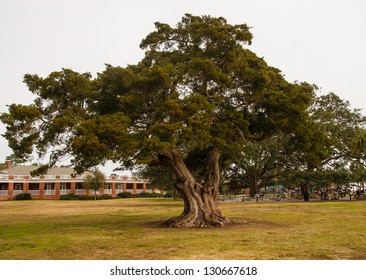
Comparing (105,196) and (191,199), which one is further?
(105,196)

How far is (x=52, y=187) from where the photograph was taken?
7344 cm

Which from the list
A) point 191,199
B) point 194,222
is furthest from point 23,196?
point 194,222

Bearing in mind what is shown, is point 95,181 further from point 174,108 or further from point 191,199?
point 174,108

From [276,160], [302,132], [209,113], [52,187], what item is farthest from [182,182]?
[52,187]

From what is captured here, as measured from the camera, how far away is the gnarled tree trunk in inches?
803

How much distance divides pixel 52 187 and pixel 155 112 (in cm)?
6230

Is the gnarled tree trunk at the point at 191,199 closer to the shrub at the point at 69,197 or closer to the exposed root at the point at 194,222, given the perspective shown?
the exposed root at the point at 194,222

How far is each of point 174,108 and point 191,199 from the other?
678 centimetres

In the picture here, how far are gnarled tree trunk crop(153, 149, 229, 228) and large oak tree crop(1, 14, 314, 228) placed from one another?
6 cm

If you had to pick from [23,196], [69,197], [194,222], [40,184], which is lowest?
[69,197]

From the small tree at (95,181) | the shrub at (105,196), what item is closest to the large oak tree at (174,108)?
the small tree at (95,181)

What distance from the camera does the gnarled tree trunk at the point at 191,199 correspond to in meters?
20.4

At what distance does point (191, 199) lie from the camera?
834 inches

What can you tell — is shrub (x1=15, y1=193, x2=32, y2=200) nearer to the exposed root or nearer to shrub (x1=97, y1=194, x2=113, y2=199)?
shrub (x1=97, y1=194, x2=113, y2=199)
